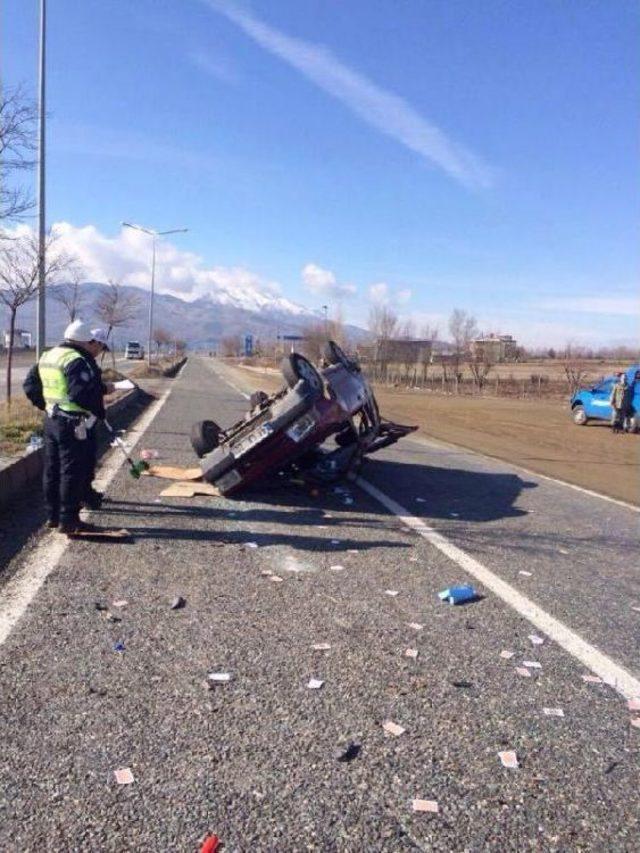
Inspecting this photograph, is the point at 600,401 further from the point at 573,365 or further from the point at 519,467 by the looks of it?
the point at 573,365

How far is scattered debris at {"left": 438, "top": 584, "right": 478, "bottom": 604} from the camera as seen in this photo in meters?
5.02

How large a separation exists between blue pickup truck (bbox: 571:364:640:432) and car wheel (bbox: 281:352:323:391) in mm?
16455

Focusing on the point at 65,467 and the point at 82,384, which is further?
the point at 82,384

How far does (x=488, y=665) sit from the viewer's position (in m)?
4.02

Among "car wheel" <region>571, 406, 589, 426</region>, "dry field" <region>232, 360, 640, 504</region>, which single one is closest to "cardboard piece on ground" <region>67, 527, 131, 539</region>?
"dry field" <region>232, 360, 640, 504</region>

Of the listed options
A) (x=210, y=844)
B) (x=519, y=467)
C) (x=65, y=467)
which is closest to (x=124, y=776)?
(x=210, y=844)

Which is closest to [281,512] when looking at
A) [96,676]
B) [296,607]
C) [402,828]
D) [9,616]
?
[296,607]

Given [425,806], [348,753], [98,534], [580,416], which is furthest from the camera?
[580,416]

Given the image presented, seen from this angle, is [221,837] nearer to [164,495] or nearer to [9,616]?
[9,616]

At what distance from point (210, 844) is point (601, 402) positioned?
22.7 m

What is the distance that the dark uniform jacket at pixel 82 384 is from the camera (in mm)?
6254

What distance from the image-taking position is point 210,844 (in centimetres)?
248

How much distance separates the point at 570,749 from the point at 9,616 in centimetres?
306

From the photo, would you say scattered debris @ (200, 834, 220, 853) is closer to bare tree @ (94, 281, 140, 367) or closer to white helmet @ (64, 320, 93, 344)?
white helmet @ (64, 320, 93, 344)
